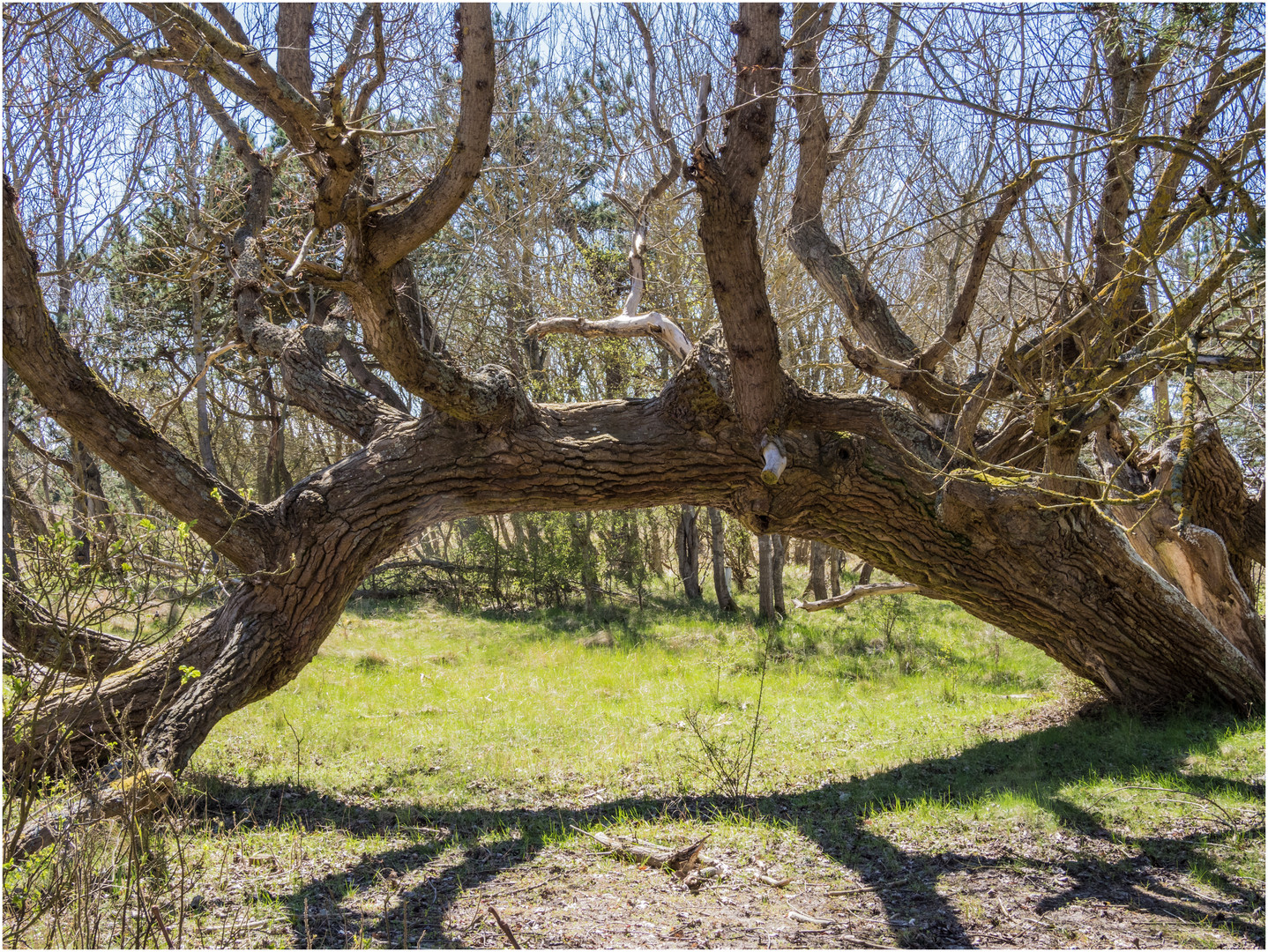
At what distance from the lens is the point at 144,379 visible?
1408cm

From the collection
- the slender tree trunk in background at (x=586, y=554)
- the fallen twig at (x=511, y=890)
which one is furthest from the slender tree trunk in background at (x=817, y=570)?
the fallen twig at (x=511, y=890)

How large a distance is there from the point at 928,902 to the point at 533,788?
9.11 ft

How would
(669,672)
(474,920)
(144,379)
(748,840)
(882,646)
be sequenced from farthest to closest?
(144,379) → (882,646) → (669,672) → (748,840) → (474,920)

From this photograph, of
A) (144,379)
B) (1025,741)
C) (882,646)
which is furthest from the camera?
(144,379)

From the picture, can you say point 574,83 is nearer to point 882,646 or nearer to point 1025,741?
point 882,646

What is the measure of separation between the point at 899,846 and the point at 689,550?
9.84 m

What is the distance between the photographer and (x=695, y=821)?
468 cm

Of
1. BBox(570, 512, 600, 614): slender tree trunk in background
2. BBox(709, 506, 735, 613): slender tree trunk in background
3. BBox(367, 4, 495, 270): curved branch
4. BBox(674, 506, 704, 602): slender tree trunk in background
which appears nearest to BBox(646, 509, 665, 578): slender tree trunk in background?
BBox(674, 506, 704, 602): slender tree trunk in background

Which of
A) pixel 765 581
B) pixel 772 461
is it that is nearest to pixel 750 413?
pixel 772 461

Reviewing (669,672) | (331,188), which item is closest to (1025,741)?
(669,672)

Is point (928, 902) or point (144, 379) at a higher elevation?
point (144, 379)

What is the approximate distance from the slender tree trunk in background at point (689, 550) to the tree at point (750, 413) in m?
7.59

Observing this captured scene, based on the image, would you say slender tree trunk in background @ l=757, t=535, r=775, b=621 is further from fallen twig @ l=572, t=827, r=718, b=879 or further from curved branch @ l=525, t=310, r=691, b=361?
fallen twig @ l=572, t=827, r=718, b=879

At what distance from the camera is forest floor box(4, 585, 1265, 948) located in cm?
328
